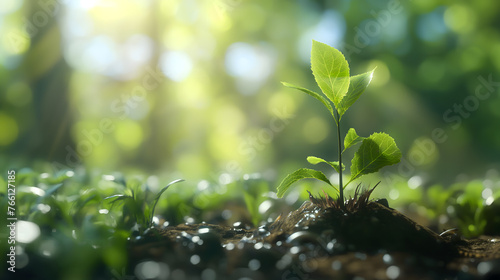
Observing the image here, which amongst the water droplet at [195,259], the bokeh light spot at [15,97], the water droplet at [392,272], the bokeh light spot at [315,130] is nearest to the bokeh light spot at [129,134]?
the bokeh light spot at [15,97]

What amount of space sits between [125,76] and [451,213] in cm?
1593

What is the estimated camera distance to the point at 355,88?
5.66ft

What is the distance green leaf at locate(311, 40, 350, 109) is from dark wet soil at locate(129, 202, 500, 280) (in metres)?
0.61

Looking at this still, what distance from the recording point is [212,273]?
1.25m

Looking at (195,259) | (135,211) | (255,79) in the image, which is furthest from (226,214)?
(255,79)

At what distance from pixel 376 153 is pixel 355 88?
0.34 m

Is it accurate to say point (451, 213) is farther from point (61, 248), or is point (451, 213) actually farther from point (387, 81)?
point (387, 81)

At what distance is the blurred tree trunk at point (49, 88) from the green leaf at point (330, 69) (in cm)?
567

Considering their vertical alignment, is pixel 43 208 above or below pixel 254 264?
above

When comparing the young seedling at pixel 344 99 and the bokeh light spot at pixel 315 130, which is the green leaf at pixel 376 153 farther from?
the bokeh light spot at pixel 315 130

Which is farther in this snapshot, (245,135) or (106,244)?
(245,135)

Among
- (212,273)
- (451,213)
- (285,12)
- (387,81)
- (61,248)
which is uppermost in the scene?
(285,12)

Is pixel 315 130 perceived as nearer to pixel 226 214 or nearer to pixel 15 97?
pixel 15 97

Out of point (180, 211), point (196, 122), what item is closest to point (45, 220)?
point (180, 211)
